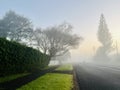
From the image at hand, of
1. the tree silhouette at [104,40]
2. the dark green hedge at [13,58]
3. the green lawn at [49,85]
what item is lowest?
the green lawn at [49,85]

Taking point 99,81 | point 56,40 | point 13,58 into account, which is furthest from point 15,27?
point 99,81

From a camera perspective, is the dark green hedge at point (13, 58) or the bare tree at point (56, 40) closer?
the dark green hedge at point (13, 58)

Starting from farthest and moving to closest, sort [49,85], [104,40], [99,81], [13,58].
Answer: [104,40]
[13,58]
[99,81]
[49,85]

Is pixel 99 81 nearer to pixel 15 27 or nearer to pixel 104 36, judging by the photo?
pixel 15 27

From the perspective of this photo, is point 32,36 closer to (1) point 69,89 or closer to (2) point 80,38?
(2) point 80,38

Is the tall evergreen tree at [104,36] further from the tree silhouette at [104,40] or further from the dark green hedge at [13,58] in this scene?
the dark green hedge at [13,58]

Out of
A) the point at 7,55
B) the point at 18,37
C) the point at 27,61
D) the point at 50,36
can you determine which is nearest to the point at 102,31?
the point at 50,36

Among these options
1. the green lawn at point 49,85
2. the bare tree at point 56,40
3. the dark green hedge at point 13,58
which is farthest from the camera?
the bare tree at point 56,40

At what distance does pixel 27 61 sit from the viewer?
82.0 ft

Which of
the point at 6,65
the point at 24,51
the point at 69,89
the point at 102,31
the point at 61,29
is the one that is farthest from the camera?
the point at 102,31

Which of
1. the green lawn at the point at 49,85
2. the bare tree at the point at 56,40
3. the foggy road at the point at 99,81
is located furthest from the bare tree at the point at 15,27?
the green lawn at the point at 49,85

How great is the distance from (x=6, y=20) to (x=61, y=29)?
19.2 meters

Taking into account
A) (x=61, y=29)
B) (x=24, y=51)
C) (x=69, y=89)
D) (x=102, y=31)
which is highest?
(x=102, y=31)

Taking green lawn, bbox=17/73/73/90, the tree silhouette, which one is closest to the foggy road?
green lawn, bbox=17/73/73/90
